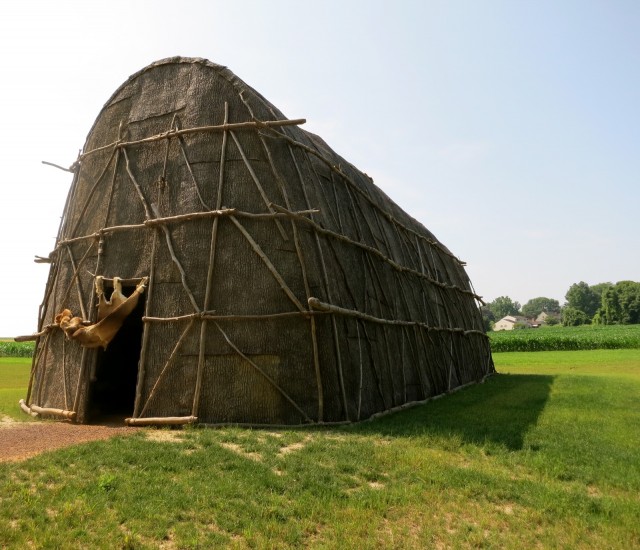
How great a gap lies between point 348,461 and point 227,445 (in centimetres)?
243

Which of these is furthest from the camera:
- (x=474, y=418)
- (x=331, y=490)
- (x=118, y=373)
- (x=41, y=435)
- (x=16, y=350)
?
(x=16, y=350)

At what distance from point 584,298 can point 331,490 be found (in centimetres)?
18748

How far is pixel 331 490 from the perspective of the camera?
737cm

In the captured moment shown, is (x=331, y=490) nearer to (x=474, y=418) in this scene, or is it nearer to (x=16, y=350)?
(x=474, y=418)

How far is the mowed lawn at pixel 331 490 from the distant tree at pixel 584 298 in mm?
179896

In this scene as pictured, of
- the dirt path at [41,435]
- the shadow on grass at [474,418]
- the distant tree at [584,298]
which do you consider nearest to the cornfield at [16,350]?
the dirt path at [41,435]

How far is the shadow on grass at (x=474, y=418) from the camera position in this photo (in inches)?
441

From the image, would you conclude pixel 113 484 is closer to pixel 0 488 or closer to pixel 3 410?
pixel 0 488

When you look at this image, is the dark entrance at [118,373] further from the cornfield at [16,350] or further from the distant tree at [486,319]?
the cornfield at [16,350]

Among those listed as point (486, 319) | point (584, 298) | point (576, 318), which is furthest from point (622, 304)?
point (584, 298)

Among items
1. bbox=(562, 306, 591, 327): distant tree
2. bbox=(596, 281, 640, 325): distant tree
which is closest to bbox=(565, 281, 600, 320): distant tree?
bbox=(562, 306, 591, 327): distant tree

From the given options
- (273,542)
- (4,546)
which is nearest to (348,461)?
(273,542)

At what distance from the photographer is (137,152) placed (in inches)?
598

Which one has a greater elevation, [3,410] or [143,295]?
[143,295]
